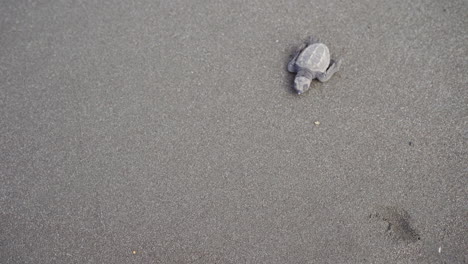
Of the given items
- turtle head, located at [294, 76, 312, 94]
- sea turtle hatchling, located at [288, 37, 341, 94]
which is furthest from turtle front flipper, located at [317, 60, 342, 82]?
turtle head, located at [294, 76, 312, 94]

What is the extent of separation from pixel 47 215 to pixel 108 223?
46 centimetres

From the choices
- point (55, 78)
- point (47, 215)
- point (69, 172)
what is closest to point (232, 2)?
point (55, 78)

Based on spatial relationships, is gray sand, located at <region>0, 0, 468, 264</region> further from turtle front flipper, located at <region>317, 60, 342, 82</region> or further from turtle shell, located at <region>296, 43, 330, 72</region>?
turtle shell, located at <region>296, 43, 330, 72</region>

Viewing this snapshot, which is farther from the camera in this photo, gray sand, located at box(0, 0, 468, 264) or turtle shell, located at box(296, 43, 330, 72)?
turtle shell, located at box(296, 43, 330, 72)

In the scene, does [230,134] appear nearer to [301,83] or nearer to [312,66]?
[301,83]

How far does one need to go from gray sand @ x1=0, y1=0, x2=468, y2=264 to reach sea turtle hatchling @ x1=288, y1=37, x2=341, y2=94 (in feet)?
0.30

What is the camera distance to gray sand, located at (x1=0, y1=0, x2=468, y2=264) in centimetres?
258

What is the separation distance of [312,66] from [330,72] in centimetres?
19

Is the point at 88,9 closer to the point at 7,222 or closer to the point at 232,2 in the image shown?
the point at 232,2

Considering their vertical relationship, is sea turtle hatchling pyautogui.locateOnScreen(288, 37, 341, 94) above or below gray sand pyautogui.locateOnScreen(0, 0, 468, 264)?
above

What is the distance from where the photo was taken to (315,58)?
9.52ft

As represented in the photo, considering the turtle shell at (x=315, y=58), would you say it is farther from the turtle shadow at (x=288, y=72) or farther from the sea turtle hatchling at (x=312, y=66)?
the turtle shadow at (x=288, y=72)

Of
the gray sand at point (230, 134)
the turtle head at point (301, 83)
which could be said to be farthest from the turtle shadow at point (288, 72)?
the turtle head at point (301, 83)

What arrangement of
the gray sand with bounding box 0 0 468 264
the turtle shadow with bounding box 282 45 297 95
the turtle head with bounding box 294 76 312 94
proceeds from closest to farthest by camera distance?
the gray sand with bounding box 0 0 468 264 < the turtle head with bounding box 294 76 312 94 < the turtle shadow with bounding box 282 45 297 95
